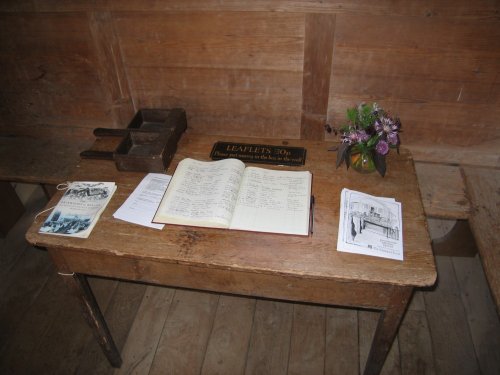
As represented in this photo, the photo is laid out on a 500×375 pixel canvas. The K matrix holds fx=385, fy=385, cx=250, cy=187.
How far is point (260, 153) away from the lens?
6.32 ft

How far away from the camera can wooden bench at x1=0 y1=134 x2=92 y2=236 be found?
228cm

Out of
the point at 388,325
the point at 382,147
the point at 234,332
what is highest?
the point at 382,147

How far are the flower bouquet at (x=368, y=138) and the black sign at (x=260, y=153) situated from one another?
0.24 metres

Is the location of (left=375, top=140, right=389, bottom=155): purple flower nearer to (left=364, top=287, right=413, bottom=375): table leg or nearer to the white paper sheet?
(left=364, top=287, right=413, bottom=375): table leg

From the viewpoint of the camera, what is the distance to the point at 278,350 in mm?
2148

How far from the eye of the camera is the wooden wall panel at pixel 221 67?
1.85m

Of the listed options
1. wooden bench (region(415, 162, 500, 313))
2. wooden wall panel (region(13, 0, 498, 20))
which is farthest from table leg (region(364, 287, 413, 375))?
wooden wall panel (region(13, 0, 498, 20))

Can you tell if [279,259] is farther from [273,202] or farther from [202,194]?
[202,194]

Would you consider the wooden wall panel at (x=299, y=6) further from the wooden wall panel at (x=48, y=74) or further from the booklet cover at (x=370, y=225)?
the booklet cover at (x=370, y=225)

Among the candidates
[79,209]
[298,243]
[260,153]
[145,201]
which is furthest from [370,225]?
[79,209]

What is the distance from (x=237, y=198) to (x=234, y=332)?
3.32ft

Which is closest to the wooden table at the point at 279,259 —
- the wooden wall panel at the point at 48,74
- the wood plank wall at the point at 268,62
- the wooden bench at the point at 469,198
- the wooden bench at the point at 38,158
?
the wooden bench at the point at 469,198

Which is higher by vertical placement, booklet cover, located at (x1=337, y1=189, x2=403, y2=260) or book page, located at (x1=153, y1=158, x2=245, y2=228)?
book page, located at (x1=153, y1=158, x2=245, y2=228)

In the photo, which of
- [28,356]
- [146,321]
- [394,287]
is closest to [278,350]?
[146,321]
